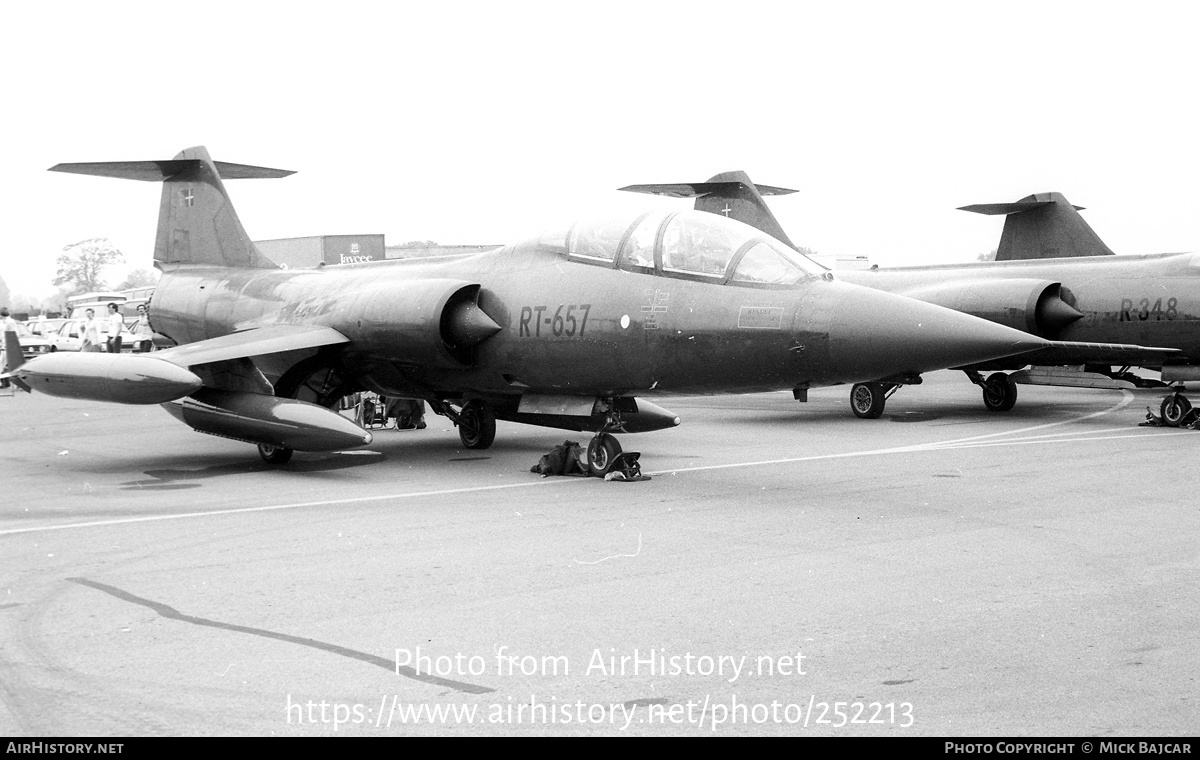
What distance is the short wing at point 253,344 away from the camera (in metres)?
11.9

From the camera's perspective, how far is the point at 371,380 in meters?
13.0

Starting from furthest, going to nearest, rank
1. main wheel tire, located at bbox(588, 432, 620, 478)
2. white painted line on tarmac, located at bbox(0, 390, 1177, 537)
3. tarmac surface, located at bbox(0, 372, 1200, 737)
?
main wheel tire, located at bbox(588, 432, 620, 478) < white painted line on tarmac, located at bbox(0, 390, 1177, 537) < tarmac surface, located at bbox(0, 372, 1200, 737)

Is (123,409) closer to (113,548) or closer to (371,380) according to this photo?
(371,380)

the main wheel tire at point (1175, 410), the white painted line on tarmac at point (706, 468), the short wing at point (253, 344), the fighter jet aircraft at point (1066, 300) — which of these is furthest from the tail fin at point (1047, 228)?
the short wing at point (253, 344)

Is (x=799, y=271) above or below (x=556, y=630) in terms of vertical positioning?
above

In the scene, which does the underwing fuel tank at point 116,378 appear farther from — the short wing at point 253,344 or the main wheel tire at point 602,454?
the main wheel tire at point 602,454

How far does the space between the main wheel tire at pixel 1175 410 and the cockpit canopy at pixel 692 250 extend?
8233 mm

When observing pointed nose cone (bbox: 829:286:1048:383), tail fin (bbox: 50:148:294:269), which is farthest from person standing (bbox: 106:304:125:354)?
pointed nose cone (bbox: 829:286:1048:383)

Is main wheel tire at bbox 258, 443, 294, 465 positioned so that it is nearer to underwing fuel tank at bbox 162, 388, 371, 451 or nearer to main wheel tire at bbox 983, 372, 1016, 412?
underwing fuel tank at bbox 162, 388, 371, 451

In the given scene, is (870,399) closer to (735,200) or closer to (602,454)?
(735,200)

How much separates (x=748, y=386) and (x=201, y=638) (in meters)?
5.56

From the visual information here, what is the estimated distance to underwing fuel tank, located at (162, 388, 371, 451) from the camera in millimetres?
11227

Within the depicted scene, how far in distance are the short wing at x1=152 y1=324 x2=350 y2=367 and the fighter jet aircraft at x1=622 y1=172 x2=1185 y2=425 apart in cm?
682
